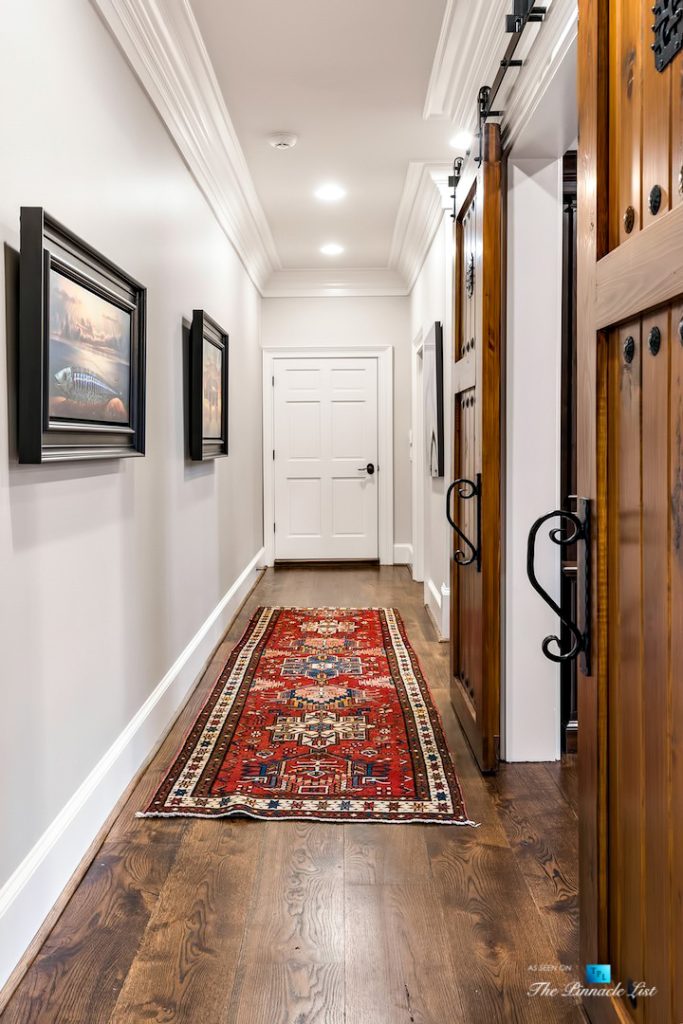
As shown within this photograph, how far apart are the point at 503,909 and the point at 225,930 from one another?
650 millimetres

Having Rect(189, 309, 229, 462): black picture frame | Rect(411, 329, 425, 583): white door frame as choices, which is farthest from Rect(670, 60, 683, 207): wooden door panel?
Rect(411, 329, 425, 583): white door frame

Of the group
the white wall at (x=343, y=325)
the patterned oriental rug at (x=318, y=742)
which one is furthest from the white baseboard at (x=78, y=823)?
the white wall at (x=343, y=325)

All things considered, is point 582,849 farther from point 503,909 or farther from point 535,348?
point 535,348

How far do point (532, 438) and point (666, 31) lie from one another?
5.60 feet

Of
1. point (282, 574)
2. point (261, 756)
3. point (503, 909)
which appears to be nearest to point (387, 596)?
point (282, 574)

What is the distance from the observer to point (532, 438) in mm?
2738

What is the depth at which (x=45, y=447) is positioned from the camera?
1.79m

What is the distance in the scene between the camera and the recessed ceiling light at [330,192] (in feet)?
15.9

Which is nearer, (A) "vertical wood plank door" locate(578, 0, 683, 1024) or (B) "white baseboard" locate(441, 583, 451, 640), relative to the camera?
(A) "vertical wood plank door" locate(578, 0, 683, 1024)

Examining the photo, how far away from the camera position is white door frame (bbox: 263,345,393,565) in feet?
23.7

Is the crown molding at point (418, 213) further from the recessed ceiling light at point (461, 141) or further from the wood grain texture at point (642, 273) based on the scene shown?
the wood grain texture at point (642, 273)

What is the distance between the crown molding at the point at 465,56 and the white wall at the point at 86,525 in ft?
3.71

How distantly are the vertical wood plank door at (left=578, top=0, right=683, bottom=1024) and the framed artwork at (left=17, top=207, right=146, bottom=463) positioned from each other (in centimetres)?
113

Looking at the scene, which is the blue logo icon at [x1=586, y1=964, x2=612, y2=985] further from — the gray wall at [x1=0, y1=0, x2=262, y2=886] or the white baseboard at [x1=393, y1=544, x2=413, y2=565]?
the white baseboard at [x1=393, y1=544, x2=413, y2=565]
